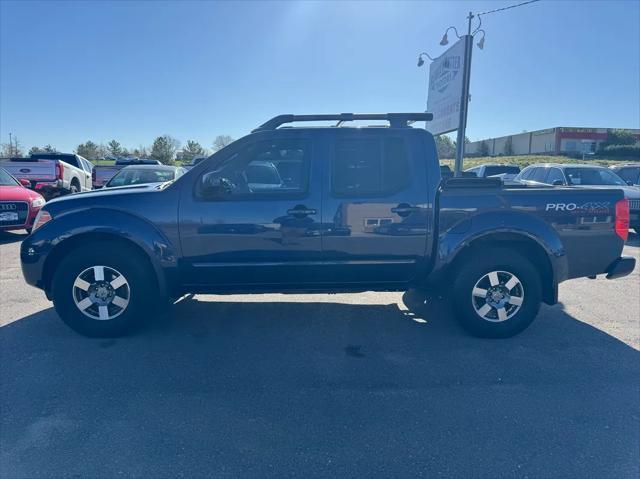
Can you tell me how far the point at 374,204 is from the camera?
3.92 m

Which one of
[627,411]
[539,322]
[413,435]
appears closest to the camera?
[413,435]

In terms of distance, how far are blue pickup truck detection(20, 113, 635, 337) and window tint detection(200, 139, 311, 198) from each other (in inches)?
0.4

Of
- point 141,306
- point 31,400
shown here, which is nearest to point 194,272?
point 141,306

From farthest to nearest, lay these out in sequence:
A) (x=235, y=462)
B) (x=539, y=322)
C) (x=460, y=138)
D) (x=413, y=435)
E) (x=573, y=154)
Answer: (x=573, y=154), (x=460, y=138), (x=539, y=322), (x=413, y=435), (x=235, y=462)

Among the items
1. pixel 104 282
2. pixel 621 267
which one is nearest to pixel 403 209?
pixel 621 267

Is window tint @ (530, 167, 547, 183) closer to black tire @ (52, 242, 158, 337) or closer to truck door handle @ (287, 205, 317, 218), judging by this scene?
truck door handle @ (287, 205, 317, 218)

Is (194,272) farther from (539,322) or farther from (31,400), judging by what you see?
(539,322)

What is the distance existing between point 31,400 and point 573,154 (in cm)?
6145

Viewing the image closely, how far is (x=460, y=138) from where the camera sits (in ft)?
43.4

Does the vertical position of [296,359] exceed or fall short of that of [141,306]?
it falls short

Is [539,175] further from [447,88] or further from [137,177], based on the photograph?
[137,177]

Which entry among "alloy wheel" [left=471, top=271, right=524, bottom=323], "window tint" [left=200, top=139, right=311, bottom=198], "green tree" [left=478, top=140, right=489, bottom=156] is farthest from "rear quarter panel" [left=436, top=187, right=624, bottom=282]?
"green tree" [left=478, top=140, right=489, bottom=156]

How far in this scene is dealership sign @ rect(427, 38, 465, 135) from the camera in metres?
13.8

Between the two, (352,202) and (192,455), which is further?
(352,202)
